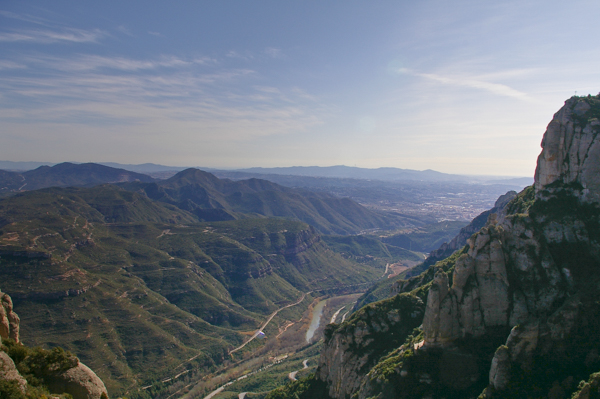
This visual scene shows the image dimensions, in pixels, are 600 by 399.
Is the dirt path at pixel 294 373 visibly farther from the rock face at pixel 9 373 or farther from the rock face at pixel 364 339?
the rock face at pixel 9 373

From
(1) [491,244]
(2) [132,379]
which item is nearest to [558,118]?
(1) [491,244]

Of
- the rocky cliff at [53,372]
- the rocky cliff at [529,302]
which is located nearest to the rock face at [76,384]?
the rocky cliff at [53,372]

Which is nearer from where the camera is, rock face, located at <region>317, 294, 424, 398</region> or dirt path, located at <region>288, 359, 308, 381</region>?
rock face, located at <region>317, 294, 424, 398</region>

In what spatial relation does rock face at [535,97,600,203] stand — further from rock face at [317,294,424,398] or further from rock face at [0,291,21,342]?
rock face at [0,291,21,342]

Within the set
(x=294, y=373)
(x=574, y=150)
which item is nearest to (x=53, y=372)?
(x=574, y=150)

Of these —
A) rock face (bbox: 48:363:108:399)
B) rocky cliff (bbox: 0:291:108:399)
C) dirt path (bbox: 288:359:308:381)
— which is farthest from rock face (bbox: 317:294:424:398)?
dirt path (bbox: 288:359:308:381)

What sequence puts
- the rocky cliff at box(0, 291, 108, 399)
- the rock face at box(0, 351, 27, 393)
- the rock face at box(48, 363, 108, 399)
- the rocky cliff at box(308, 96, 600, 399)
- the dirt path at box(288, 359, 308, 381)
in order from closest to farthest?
the rock face at box(0, 351, 27, 393), the rocky cliff at box(0, 291, 108, 399), the rock face at box(48, 363, 108, 399), the rocky cliff at box(308, 96, 600, 399), the dirt path at box(288, 359, 308, 381)

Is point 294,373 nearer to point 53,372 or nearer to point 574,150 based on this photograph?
point 53,372
